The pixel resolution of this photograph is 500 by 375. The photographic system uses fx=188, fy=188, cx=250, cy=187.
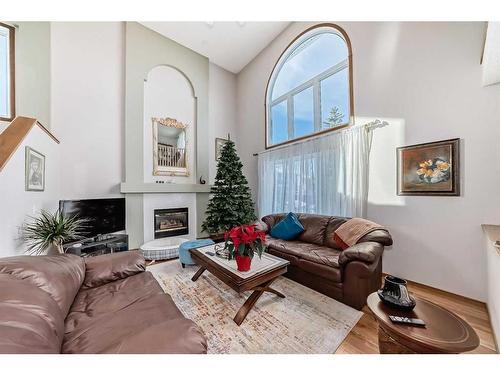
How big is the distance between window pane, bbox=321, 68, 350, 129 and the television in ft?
13.1

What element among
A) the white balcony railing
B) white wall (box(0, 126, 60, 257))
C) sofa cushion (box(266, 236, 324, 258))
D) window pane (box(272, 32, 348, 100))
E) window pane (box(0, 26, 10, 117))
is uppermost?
window pane (box(272, 32, 348, 100))

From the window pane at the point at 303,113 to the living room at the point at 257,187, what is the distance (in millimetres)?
28

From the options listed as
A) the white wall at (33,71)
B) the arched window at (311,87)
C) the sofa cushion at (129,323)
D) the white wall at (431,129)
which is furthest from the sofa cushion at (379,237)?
the white wall at (33,71)

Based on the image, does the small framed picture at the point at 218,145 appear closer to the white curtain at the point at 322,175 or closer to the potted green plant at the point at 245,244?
the white curtain at the point at 322,175

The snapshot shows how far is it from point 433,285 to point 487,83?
224 centimetres

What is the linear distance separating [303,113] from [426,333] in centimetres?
366

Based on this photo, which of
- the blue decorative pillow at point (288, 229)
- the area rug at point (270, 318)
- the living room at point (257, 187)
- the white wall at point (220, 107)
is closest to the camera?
the living room at point (257, 187)

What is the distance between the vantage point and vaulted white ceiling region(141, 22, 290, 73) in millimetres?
3854

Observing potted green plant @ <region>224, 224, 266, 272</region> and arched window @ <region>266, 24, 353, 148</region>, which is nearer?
potted green plant @ <region>224, 224, 266, 272</region>

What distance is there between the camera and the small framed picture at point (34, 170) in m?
1.97

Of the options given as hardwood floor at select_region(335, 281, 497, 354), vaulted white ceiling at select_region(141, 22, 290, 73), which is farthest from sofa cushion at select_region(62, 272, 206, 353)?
vaulted white ceiling at select_region(141, 22, 290, 73)

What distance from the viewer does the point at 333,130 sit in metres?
3.20

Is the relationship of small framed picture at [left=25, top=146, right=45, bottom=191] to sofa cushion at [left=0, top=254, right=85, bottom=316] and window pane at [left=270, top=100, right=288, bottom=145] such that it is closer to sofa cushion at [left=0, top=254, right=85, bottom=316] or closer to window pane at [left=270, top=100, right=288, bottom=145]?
sofa cushion at [left=0, top=254, right=85, bottom=316]
